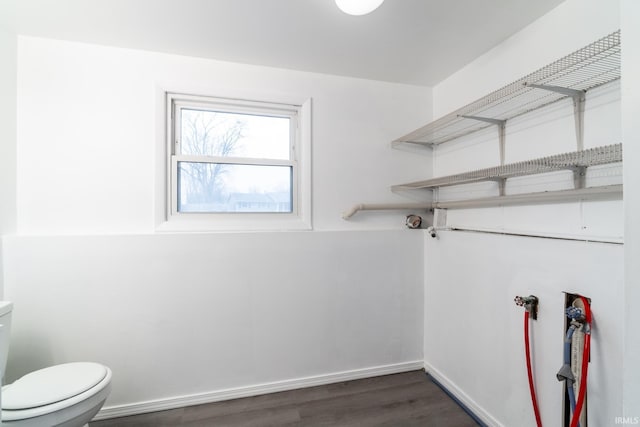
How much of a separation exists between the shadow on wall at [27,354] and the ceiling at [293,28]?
1.74 m

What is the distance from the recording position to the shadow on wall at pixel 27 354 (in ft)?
5.09

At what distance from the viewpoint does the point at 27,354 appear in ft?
5.15

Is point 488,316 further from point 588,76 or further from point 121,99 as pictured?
point 121,99

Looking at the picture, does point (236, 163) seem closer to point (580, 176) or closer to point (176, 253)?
point (176, 253)

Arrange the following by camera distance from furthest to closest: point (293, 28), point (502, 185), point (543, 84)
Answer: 1. point (502, 185)
2. point (293, 28)
3. point (543, 84)

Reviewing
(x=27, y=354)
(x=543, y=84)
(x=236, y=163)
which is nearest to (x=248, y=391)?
(x=27, y=354)

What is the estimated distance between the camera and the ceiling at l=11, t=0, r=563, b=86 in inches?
53.7

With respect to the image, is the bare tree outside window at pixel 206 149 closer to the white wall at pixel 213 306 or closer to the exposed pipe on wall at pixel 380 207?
the white wall at pixel 213 306

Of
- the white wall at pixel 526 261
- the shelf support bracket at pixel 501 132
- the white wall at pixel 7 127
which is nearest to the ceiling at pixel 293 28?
the white wall at pixel 7 127

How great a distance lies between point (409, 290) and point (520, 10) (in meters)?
1.82

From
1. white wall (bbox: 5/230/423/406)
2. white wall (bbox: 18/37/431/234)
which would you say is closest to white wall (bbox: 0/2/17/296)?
white wall (bbox: 18/37/431/234)

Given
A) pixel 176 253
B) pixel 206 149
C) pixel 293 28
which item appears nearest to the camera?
pixel 293 28

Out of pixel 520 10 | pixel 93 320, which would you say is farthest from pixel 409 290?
pixel 93 320

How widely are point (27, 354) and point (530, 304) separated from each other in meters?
2.74
